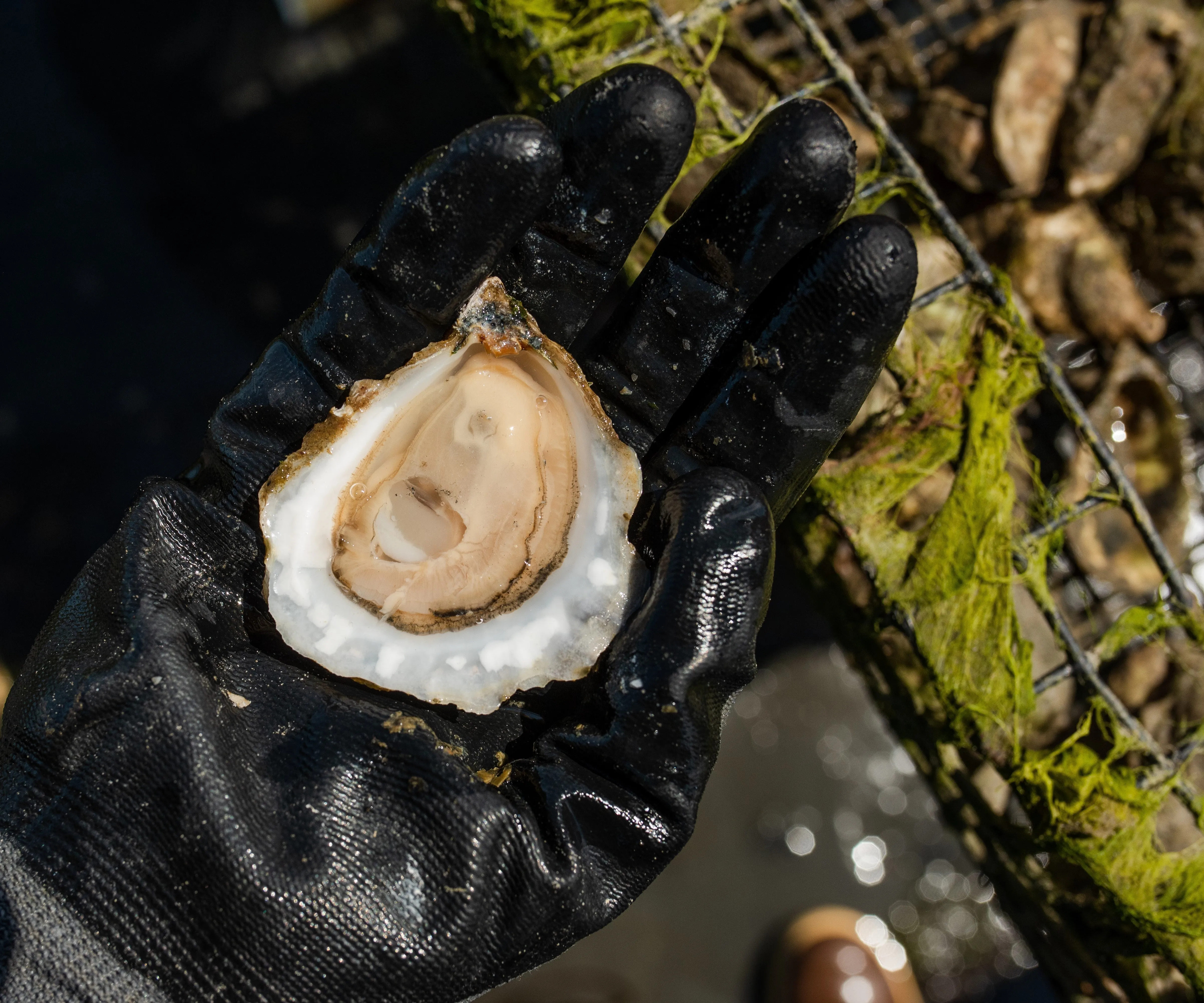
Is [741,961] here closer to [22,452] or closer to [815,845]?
[815,845]

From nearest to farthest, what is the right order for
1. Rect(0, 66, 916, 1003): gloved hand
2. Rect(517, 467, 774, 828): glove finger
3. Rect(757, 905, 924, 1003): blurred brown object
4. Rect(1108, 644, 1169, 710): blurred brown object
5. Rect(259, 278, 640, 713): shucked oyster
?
Rect(0, 66, 916, 1003): gloved hand, Rect(517, 467, 774, 828): glove finger, Rect(259, 278, 640, 713): shucked oyster, Rect(1108, 644, 1169, 710): blurred brown object, Rect(757, 905, 924, 1003): blurred brown object

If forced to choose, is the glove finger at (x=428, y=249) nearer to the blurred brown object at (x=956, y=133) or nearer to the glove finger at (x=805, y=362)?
the glove finger at (x=805, y=362)

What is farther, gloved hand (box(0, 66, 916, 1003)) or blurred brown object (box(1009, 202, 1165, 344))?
blurred brown object (box(1009, 202, 1165, 344))

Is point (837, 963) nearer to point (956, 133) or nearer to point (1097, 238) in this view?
point (1097, 238)

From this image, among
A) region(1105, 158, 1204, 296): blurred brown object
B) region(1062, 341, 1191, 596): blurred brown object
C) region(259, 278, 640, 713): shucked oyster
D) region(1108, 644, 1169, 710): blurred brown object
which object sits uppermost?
region(259, 278, 640, 713): shucked oyster

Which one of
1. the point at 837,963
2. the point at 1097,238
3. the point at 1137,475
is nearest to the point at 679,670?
the point at 1137,475

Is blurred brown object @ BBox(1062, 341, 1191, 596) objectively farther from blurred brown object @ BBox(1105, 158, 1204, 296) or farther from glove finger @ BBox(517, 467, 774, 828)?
glove finger @ BBox(517, 467, 774, 828)

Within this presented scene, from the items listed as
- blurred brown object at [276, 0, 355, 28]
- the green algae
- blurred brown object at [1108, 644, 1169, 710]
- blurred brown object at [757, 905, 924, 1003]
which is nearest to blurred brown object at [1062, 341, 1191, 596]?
blurred brown object at [1108, 644, 1169, 710]
